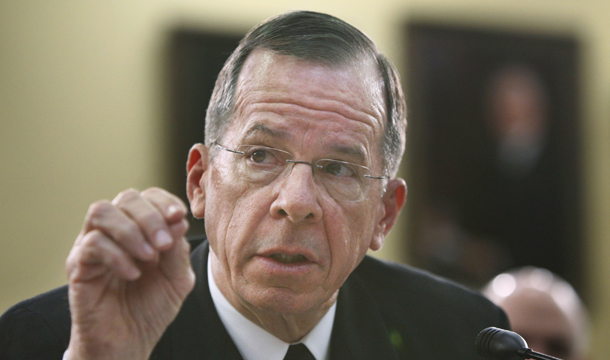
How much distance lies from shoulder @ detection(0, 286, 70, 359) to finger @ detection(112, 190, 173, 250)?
1.89ft

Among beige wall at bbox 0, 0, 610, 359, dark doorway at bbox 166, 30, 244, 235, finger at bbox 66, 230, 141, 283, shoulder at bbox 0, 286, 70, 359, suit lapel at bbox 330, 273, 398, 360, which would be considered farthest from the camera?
dark doorway at bbox 166, 30, 244, 235

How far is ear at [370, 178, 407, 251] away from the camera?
6.90 feet

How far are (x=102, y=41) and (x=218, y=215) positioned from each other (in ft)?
9.90

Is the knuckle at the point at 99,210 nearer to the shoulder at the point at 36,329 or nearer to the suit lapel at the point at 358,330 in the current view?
the shoulder at the point at 36,329

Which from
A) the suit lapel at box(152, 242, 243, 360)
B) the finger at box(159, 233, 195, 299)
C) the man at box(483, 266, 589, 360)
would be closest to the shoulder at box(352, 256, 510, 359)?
the suit lapel at box(152, 242, 243, 360)

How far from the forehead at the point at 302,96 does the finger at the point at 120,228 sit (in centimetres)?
62

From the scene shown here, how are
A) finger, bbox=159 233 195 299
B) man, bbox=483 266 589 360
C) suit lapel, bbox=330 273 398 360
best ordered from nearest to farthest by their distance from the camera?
finger, bbox=159 233 195 299, suit lapel, bbox=330 273 398 360, man, bbox=483 266 589 360

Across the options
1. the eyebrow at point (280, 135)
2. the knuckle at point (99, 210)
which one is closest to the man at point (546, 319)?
the eyebrow at point (280, 135)

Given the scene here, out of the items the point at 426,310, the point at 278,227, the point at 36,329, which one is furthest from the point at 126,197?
the point at 426,310

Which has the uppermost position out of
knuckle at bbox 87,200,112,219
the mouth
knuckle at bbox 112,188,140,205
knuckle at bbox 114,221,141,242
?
knuckle at bbox 112,188,140,205

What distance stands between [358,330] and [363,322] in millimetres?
36

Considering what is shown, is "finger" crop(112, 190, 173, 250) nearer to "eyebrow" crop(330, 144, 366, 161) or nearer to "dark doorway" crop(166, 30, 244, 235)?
"eyebrow" crop(330, 144, 366, 161)

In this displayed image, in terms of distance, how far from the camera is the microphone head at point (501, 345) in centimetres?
156

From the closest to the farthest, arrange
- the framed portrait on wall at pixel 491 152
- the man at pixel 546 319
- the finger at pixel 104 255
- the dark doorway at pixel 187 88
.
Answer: the finger at pixel 104 255 < the man at pixel 546 319 < the dark doorway at pixel 187 88 < the framed portrait on wall at pixel 491 152
